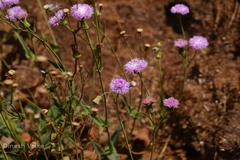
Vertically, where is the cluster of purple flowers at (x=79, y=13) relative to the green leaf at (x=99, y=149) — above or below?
above

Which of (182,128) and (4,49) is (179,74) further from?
(4,49)

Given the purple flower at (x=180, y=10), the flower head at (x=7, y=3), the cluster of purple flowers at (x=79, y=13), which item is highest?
the purple flower at (x=180, y=10)

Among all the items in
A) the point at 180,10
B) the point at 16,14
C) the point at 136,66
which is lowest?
the point at 136,66

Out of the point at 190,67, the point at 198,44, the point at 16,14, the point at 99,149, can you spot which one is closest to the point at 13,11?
the point at 16,14

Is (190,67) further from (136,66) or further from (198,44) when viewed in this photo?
(136,66)

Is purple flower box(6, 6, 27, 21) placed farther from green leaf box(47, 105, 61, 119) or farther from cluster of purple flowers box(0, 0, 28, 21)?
green leaf box(47, 105, 61, 119)

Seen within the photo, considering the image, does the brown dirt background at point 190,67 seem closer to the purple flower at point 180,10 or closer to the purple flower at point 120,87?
the purple flower at point 180,10

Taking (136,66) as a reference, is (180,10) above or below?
above

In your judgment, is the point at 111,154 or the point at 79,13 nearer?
the point at 79,13

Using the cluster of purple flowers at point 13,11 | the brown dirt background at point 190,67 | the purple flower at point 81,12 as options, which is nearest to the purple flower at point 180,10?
the brown dirt background at point 190,67
